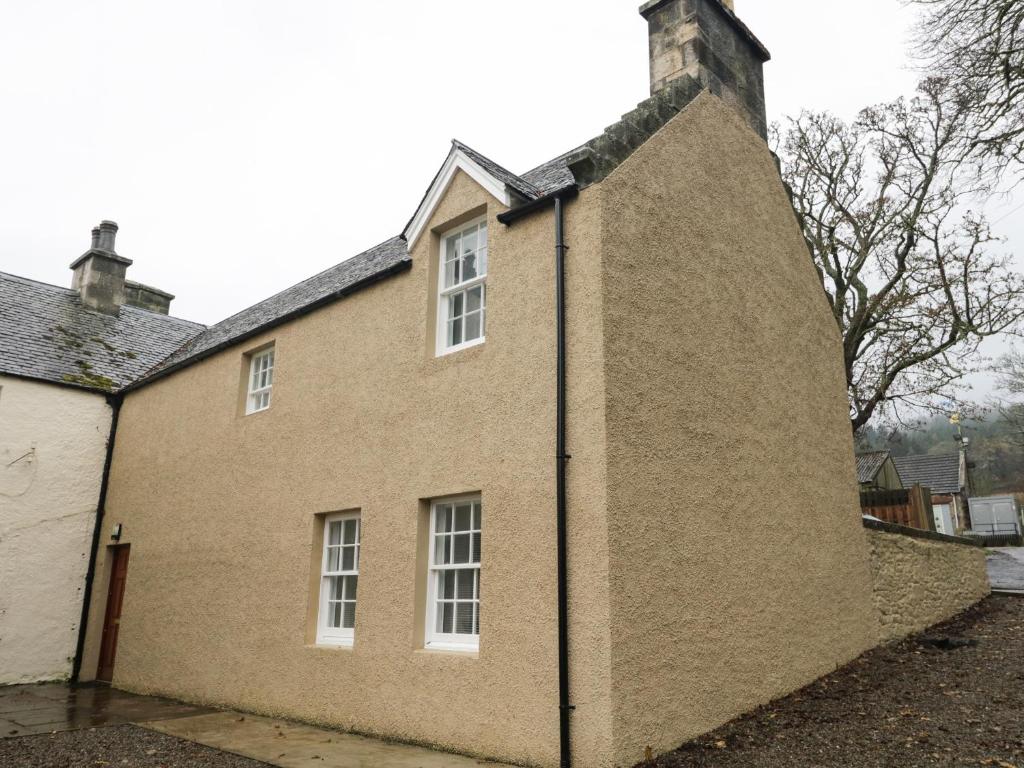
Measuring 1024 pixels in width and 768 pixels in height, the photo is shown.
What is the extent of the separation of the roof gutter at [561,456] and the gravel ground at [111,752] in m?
2.86

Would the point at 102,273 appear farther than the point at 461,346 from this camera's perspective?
Yes

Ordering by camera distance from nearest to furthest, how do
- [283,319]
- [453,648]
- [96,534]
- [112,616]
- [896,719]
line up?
[896,719] < [453,648] < [283,319] < [112,616] < [96,534]

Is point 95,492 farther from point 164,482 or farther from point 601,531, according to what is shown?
point 601,531

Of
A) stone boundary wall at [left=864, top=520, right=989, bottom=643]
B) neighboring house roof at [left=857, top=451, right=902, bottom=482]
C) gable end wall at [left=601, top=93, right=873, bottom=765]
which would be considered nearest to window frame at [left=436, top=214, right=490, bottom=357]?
gable end wall at [left=601, top=93, right=873, bottom=765]

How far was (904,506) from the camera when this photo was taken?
1559cm

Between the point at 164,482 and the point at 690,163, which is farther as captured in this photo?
the point at 164,482

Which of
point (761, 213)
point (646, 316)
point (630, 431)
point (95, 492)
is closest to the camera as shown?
point (630, 431)

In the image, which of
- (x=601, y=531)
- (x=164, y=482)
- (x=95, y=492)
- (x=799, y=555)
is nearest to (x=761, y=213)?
(x=799, y=555)

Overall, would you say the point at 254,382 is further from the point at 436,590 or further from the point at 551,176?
the point at 551,176

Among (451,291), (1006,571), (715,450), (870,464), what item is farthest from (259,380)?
(870,464)

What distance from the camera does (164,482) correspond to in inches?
503

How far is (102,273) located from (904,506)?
1917cm

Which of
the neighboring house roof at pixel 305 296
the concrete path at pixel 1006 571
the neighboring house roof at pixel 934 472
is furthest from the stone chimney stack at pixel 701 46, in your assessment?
the neighboring house roof at pixel 934 472

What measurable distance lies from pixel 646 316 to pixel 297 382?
17.9ft
